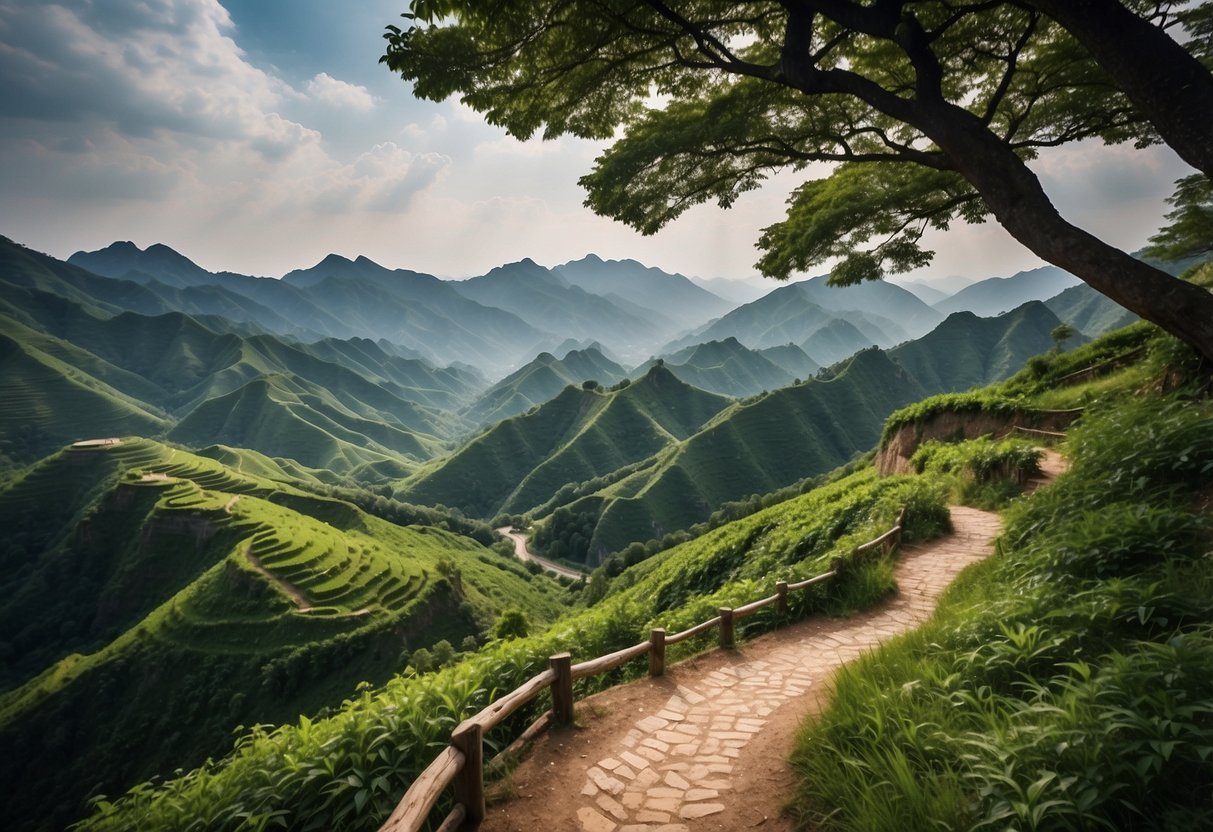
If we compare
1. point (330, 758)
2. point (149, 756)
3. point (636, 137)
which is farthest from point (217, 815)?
point (149, 756)

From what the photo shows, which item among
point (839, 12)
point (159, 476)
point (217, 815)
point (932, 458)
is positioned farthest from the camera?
point (159, 476)

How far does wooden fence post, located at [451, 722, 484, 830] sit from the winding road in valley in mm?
90951

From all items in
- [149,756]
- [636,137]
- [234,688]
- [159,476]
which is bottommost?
[149,756]

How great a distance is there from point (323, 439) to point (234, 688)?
542ft

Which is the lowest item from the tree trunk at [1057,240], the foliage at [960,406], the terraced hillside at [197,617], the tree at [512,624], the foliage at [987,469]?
the terraced hillside at [197,617]

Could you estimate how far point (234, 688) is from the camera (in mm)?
47812

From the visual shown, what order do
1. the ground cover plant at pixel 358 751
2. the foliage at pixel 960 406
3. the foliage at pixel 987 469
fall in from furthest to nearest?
the foliage at pixel 960 406 < the foliage at pixel 987 469 < the ground cover plant at pixel 358 751

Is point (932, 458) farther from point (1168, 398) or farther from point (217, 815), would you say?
point (217, 815)

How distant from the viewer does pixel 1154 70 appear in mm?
4172

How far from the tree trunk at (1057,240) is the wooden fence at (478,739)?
554cm

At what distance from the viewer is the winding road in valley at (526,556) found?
97625mm

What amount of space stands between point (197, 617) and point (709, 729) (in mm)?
66855

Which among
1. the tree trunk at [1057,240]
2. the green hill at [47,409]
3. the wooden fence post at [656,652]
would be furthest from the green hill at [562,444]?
the tree trunk at [1057,240]

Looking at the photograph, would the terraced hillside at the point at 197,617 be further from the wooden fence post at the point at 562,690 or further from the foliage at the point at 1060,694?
the foliage at the point at 1060,694
